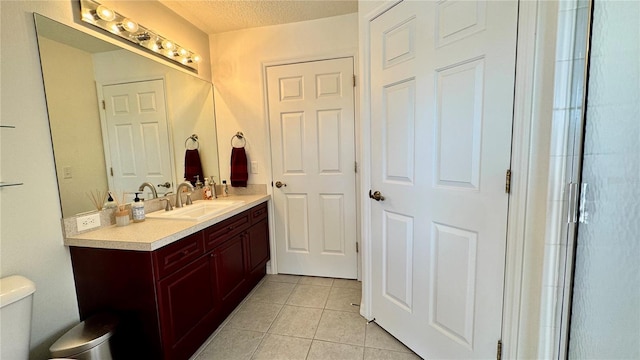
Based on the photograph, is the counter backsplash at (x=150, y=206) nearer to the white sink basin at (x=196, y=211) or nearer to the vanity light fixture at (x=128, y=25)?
the white sink basin at (x=196, y=211)

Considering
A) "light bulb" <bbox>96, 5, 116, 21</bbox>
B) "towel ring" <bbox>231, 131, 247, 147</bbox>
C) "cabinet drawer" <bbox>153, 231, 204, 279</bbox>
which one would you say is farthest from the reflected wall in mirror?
"cabinet drawer" <bbox>153, 231, 204, 279</bbox>

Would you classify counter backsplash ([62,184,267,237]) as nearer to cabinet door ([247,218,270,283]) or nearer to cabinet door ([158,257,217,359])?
cabinet door ([247,218,270,283])

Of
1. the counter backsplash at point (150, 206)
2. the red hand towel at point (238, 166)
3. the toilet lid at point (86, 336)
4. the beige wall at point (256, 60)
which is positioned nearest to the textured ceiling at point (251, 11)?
the beige wall at point (256, 60)

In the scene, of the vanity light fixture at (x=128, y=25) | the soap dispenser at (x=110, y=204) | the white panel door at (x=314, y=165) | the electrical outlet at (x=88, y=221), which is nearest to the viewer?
the electrical outlet at (x=88, y=221)

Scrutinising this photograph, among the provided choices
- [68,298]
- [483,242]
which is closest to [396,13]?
[483,242]

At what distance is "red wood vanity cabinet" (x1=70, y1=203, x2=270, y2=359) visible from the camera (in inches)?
51.9

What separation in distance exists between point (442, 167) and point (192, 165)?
210cm

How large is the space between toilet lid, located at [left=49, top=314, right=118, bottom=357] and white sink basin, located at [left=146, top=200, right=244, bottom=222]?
0.63m

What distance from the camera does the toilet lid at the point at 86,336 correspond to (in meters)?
1.14

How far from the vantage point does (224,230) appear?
190cm

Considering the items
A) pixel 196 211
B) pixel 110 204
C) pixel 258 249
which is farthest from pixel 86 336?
pixel 258 249

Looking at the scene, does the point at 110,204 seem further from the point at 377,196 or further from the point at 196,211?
the point at 377,196

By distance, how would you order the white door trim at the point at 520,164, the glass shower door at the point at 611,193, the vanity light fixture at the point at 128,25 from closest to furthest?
the glass shower door at the point at 611,193
the white door trim at the point at 520,164
the vanity light fixture at the point at 128,25

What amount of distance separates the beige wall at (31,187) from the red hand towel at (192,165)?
1.01 meters
